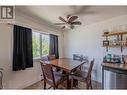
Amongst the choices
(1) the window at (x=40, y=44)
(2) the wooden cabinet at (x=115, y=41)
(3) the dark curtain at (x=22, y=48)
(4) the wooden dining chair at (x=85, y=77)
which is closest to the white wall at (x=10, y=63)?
(3) the dark curtain at (x=22, y=48)

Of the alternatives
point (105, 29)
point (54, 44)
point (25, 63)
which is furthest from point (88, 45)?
point (25, 63)

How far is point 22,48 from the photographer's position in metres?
2.91

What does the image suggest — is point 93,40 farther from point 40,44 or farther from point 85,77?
point 40,44

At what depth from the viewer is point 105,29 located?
11.4 feet

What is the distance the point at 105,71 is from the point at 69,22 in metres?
1.32

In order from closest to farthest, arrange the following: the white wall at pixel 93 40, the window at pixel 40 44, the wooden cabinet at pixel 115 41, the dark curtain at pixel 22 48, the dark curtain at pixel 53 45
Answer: the dark curtain at pixel 22 48 < the wooden cabinet at pixel 115 41 < the white wall at pixel 93 40 < the window at pixel 40 44 < the dark curtain at pixel 53 45

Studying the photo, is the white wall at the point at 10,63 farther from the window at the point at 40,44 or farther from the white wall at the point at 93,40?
the white wall at the point at 93,40

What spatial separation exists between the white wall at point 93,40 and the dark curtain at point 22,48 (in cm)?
180

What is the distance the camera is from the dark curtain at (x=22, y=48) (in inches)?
107

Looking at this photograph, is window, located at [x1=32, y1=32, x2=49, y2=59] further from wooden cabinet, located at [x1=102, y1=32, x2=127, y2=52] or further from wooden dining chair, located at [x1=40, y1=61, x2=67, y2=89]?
wooden cabinet, located at [x1=102, y1=32, x2=127, y2=52]

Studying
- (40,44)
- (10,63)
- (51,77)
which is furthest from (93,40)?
(10,63)

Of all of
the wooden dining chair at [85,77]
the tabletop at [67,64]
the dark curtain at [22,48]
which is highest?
the dark curtain at [22,48]

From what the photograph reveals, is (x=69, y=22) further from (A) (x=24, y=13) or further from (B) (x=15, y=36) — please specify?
(B) (x=15, y=36)

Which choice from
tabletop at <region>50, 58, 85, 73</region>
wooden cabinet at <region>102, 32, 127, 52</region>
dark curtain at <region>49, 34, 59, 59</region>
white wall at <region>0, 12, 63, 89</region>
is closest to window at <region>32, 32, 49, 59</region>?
dark curtain at <region>49, 34, 59, 59</region>
